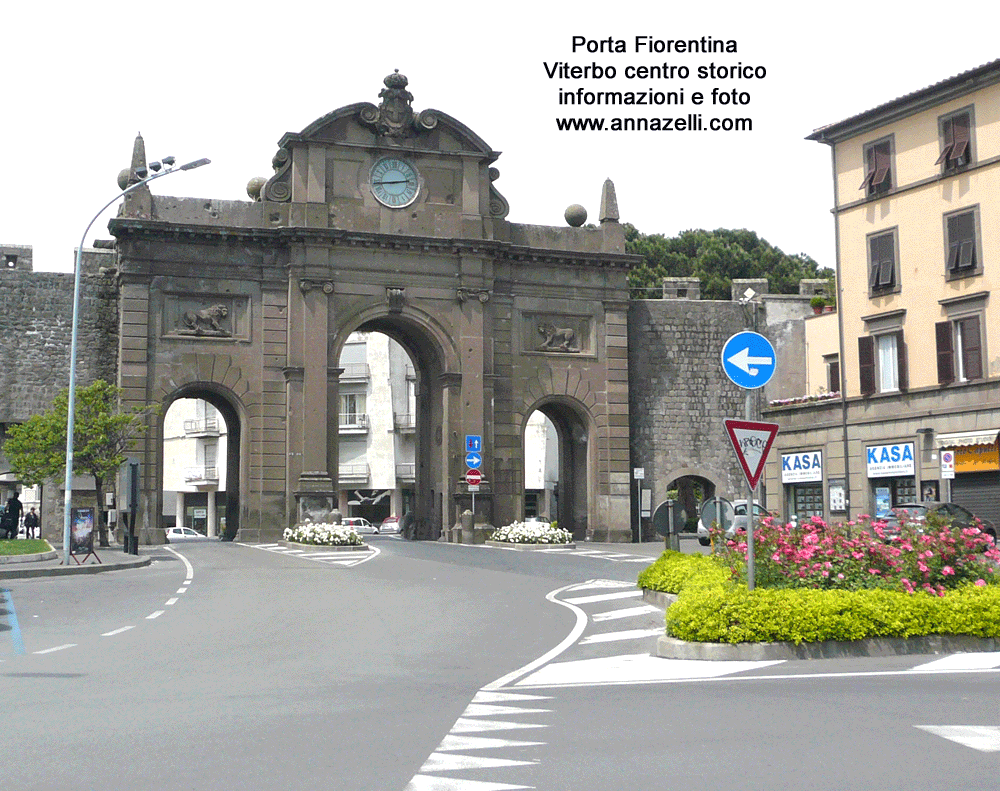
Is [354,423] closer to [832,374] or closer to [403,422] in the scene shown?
[403,422]

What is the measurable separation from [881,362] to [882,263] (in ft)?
10.1

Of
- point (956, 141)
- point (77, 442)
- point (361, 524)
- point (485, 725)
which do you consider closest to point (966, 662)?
point (485, 725)

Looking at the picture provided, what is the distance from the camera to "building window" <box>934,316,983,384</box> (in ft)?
127

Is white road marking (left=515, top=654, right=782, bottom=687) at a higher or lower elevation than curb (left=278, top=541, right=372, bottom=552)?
lower

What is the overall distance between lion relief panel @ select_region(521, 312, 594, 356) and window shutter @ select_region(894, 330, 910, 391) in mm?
12824

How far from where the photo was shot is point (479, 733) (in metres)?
8.60

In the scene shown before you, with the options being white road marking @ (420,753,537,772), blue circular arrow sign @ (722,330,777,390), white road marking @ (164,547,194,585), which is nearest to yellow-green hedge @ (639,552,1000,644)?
blue circular arrow sign @ (722,330,777,390)

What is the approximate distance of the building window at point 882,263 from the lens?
1642 inches

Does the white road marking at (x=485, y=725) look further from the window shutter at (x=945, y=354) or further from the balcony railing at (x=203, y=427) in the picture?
the balcony railing at (x=203, y=427)

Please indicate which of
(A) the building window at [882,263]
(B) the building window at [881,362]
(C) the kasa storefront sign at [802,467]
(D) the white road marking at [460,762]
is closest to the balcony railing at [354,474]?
(C) the kasa storefront sign at [802,467]

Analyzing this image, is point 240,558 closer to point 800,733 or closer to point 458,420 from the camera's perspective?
point 458,420

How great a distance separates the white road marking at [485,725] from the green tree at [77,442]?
1201 inches

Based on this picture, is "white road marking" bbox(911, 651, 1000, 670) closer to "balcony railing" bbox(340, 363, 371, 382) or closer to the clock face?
the clock face

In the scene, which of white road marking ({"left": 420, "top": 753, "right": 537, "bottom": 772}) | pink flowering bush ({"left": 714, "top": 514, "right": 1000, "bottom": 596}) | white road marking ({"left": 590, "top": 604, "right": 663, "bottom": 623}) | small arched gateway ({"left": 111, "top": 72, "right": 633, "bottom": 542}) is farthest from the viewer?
small arched gateway ({"left": 111, "top": 72, "right": 633, "bottom": 542})
